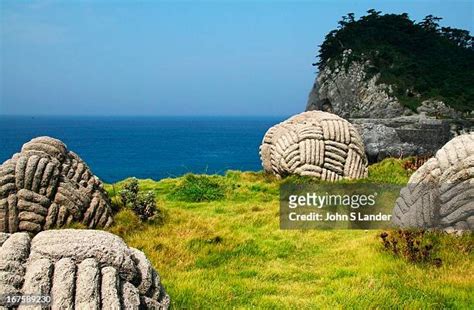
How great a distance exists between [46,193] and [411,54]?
3562 centimetres

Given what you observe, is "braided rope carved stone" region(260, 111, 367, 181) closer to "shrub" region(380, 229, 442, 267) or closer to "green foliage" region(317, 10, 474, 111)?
"shrub" region(380, 229, 442, 267)

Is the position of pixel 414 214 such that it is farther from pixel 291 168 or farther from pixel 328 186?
pixel 291 168

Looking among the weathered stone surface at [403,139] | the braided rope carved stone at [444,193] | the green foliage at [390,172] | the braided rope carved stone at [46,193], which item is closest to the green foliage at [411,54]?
the weathered stone surface at [403,139]

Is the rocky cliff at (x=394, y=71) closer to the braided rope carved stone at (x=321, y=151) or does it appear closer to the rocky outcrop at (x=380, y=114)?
the rocky outcrop at (x=380, y=114)

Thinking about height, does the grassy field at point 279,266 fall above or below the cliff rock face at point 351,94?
below

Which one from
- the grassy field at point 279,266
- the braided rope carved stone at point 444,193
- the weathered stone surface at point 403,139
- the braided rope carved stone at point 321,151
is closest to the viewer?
the grassy field at point 279,266

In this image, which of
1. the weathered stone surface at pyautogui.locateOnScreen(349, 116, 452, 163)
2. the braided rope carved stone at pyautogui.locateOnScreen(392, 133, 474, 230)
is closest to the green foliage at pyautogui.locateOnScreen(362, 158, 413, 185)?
the weathered stone surface at pyautogui.locateOnScreen(349, 116, 452, 163)

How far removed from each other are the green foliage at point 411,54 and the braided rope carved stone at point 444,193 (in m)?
22.6

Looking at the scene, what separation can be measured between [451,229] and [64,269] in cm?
658

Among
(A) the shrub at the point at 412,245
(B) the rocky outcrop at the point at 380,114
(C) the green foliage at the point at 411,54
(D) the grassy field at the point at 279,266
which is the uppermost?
(C) the green foliage at the point at 411,54

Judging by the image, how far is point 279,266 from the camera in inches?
338

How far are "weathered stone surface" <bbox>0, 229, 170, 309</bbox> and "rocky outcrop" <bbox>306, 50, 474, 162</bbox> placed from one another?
15.8 meters

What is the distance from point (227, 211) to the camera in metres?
12.7

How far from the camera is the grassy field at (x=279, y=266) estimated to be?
6793mm
